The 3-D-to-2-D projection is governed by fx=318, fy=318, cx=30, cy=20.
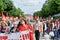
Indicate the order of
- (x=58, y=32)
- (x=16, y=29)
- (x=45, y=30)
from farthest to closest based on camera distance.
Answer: (x=45, y=30) < (x=58, y=32) < (x=16, y=29)

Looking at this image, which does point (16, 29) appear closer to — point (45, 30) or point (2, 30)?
point (2, 30)

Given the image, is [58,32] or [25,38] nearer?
[25,38]

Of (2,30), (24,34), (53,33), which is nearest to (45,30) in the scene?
(53,33)

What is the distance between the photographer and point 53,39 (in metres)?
19.7

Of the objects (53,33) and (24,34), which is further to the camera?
(53,33)

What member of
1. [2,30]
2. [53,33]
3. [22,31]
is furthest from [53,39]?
[22,31]

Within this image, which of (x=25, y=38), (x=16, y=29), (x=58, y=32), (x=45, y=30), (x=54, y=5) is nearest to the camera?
(x=25, y=38)

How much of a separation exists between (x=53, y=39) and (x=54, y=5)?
56.6m

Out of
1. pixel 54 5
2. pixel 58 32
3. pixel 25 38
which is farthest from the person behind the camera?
pixel 54 5

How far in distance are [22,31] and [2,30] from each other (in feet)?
6.12

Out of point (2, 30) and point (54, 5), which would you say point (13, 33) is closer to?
point (2, 30)

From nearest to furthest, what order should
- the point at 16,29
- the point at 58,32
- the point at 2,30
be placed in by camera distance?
the point at 16,29, the point at 2,30, the point at 58,32

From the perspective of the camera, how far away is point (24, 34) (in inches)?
469

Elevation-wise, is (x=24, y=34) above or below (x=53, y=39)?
above
